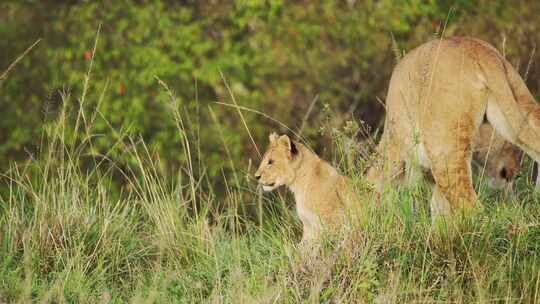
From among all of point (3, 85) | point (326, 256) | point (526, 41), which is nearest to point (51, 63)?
point (3, 85)

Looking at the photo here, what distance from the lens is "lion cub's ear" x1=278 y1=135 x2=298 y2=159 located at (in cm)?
644

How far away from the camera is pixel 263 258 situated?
5422 mm

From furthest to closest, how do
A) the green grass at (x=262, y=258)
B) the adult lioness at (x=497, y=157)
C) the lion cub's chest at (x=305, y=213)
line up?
the adult lioness at (x=497, y=157) < the lion cub's chest at (x=305, y=213) < the green grass at (x=262, y=258)

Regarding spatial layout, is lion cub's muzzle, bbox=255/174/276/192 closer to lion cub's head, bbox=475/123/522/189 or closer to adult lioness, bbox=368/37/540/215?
adult lioness, bbox=368/37/540/215

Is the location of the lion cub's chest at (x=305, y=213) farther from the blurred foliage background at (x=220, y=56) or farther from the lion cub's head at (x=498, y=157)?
the blurred foliage background at (x=220, y=56)

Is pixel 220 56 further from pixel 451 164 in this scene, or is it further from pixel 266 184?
pixel 451 164

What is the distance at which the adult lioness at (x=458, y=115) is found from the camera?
5.61 m

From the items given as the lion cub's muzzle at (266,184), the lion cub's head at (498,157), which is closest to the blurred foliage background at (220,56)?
the lion cub's head at (498,157)

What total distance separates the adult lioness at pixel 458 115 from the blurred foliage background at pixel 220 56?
4.72 metres

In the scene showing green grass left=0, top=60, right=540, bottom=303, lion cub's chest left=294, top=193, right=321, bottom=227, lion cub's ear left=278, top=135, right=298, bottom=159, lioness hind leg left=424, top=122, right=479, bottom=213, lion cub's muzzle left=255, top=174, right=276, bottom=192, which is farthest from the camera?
lion cub's muzzle left=255, top=174, right=276, bottom=192

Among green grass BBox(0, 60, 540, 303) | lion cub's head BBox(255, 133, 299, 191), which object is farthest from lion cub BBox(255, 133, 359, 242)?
green grass BBox(0, 60, 540, 303)

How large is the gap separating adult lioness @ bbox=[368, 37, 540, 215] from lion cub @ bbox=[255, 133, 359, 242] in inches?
18.0

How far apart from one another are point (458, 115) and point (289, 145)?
3.81 ft

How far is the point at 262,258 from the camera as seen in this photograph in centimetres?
543
